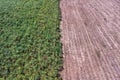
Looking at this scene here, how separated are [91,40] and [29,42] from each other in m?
1.86

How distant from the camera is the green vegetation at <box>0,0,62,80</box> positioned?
4.59 metres

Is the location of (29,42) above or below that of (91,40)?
above

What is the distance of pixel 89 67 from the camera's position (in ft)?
15.9

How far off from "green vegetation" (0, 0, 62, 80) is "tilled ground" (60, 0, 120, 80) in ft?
1.05

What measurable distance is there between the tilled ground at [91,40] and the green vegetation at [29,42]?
1.05 feet

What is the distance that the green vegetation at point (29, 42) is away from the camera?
15.1ft

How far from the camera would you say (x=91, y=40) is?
5.99 m

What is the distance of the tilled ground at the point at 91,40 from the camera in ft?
15.4

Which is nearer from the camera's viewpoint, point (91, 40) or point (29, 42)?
point (29, 42)

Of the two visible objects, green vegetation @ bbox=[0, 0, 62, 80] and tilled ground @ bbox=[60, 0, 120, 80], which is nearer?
green vegetation @ bbox=[0, 0, 62, 80]

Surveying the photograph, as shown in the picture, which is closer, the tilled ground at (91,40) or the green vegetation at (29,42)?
the green vegetation at (29,42)

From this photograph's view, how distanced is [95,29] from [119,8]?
250 centimetres

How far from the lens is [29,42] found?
18.7 ft

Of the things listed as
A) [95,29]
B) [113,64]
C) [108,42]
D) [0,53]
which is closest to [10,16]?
[0,53]
